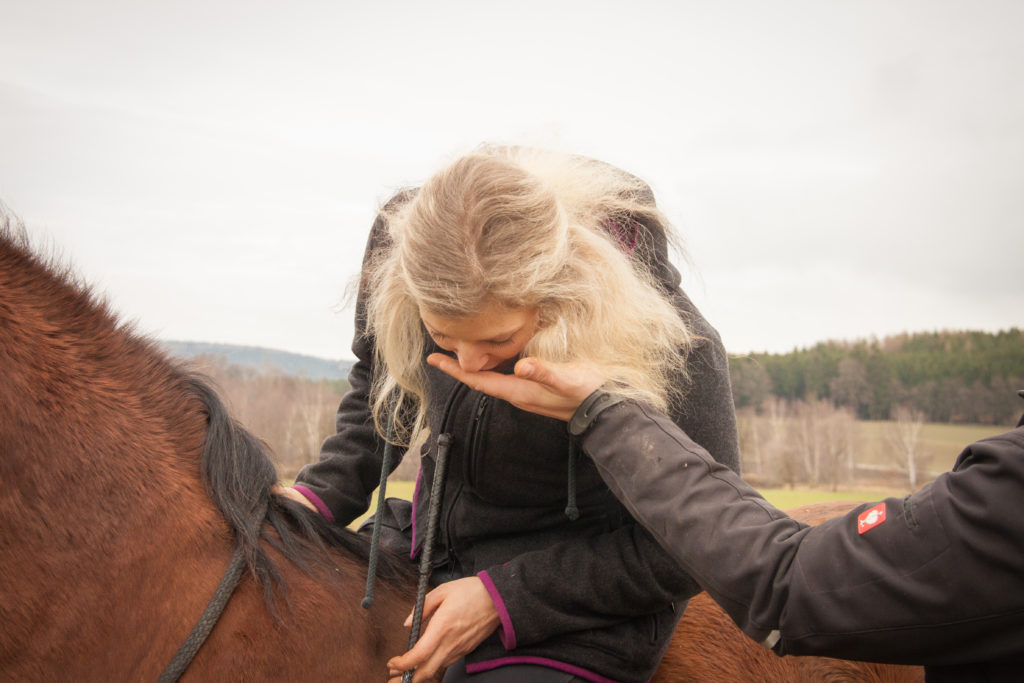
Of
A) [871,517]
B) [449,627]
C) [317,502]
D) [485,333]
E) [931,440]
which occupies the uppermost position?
[485,333]

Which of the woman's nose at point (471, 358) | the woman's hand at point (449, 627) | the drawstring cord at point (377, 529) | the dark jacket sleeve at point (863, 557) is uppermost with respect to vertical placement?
the woman's nose at point (471, 358)

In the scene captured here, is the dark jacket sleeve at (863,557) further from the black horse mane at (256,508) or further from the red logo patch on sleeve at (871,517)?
the black horse mane at (256,508)

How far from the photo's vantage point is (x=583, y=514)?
2.15 meters

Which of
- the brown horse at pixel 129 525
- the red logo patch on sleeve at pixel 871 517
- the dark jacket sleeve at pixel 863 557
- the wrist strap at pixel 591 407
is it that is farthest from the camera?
the wrist strap at pixel 591 407

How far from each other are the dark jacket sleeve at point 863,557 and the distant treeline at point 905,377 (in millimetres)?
34765

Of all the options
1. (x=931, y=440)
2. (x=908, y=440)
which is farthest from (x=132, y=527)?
(x=931, y=440)

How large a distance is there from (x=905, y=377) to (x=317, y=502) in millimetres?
53951

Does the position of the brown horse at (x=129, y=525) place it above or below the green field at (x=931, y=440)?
above

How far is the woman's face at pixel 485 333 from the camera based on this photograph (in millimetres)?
1738

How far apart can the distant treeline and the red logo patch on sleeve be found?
34.8m

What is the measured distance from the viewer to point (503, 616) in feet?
6.41

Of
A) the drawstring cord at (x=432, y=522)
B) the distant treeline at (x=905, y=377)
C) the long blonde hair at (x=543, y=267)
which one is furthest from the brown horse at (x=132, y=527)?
the distant treeline at (x=905, y=377)

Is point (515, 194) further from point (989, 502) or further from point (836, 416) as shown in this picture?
point (836, 416)

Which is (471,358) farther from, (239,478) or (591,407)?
(239,478)
